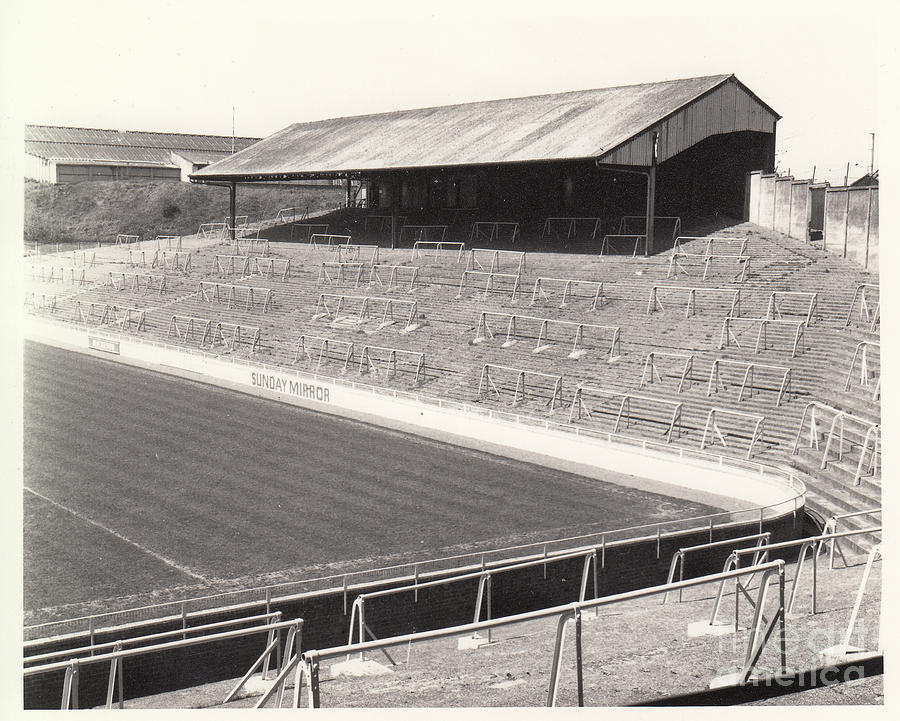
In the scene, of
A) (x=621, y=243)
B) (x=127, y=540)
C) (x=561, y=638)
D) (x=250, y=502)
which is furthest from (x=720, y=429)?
(x=561, y=638)

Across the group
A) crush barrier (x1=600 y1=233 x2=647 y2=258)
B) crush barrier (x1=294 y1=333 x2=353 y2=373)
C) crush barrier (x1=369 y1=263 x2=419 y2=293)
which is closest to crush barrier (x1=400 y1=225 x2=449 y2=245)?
crush barrier (x1=369 y1=263 x2=419 y2=293)

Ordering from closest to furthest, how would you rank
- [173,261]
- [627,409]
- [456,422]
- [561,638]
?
[561,638] < [627,409] < [456,422] < [173,261]

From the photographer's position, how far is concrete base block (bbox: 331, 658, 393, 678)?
34.7 ft

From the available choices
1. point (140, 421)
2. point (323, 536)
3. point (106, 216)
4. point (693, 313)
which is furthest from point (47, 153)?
point (323, 536)

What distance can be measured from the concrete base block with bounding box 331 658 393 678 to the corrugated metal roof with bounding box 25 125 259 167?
82488 mm

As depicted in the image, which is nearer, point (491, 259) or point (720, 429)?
point (720, 429)

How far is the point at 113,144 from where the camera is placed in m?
91.1

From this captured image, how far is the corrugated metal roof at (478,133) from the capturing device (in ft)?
139

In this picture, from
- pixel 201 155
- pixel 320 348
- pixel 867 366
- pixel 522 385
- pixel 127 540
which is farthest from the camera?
pixel 201 155

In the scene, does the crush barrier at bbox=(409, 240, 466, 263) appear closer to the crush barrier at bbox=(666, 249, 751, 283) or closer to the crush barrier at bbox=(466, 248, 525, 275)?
the crush barrier at bbox=(466, 248, 525, 275)

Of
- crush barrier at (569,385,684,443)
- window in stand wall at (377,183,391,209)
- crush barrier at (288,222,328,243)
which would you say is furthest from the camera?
window in stand wall at (377,183,391,209)

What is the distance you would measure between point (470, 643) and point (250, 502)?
11.4 m

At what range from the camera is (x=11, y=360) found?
1312 centimetres

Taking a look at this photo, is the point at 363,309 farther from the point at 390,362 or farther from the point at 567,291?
the point at 567,291
